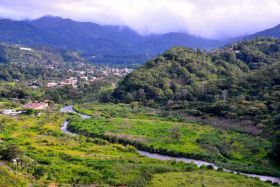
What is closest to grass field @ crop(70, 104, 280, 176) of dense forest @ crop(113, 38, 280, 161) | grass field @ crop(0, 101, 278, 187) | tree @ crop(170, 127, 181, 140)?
tree @ crop(170, 127, 181, 140)

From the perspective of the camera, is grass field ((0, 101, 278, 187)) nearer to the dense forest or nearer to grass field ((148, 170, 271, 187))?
grass field ((148, 170, 271, 187))

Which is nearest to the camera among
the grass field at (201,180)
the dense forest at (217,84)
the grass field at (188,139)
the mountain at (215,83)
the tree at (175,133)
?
the grass field at (201,180)

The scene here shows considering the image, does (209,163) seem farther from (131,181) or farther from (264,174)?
(131,181)

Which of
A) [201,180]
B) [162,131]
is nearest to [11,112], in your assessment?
[162,131]

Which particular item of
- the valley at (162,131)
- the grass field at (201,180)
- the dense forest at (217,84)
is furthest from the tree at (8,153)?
the dense forest at (217,84)

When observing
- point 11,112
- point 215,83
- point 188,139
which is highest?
point 215,83

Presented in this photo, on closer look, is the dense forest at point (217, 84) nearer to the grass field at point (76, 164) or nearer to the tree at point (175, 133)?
the tree at point (175, 133)

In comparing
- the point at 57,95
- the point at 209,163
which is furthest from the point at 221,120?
the point at 57,95

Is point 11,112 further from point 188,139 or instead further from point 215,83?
point 215,83
